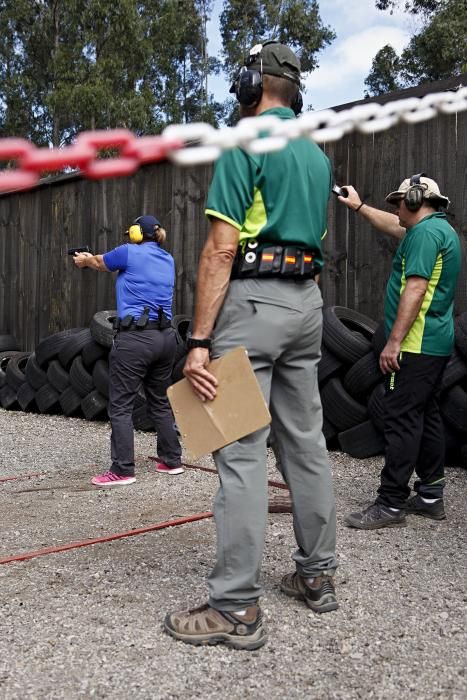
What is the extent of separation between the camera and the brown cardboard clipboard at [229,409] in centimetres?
241

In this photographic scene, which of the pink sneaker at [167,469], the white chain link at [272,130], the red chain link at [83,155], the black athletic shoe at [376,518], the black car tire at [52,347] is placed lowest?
the pink sneaker at [167,469]

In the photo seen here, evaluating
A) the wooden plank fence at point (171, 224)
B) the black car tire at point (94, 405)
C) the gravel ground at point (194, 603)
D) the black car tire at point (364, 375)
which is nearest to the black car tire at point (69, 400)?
the black car tire at point (94, 405)

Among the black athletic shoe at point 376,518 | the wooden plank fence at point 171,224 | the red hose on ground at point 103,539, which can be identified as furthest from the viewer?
the wooden plank fence at point 171,224

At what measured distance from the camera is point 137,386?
4.98 meters

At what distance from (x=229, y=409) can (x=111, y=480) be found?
96.3 inches

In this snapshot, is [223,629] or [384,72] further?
[384,72]

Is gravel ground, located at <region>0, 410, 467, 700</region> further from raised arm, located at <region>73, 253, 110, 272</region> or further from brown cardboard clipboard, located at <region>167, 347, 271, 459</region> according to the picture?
raised arm, located at <region>73, 253, 110, 272</region>

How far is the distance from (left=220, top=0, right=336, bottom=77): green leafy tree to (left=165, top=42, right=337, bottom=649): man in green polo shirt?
91.3ft

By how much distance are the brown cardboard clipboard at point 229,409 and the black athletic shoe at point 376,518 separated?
1403 mm

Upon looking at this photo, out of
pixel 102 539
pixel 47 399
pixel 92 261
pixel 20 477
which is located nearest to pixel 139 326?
pixel 92 261

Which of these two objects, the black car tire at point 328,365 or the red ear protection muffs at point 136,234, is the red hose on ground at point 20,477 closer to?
the red ear protection muffs at point 136,234

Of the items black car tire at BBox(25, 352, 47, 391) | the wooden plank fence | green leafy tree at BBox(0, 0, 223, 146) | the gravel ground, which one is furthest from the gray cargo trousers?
green leafy tree at BBox(0, 0, 223, 146)

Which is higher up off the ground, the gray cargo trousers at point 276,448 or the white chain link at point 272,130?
the white chain link at point 272,130

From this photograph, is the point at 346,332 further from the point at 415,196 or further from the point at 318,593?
the point at 318,593
